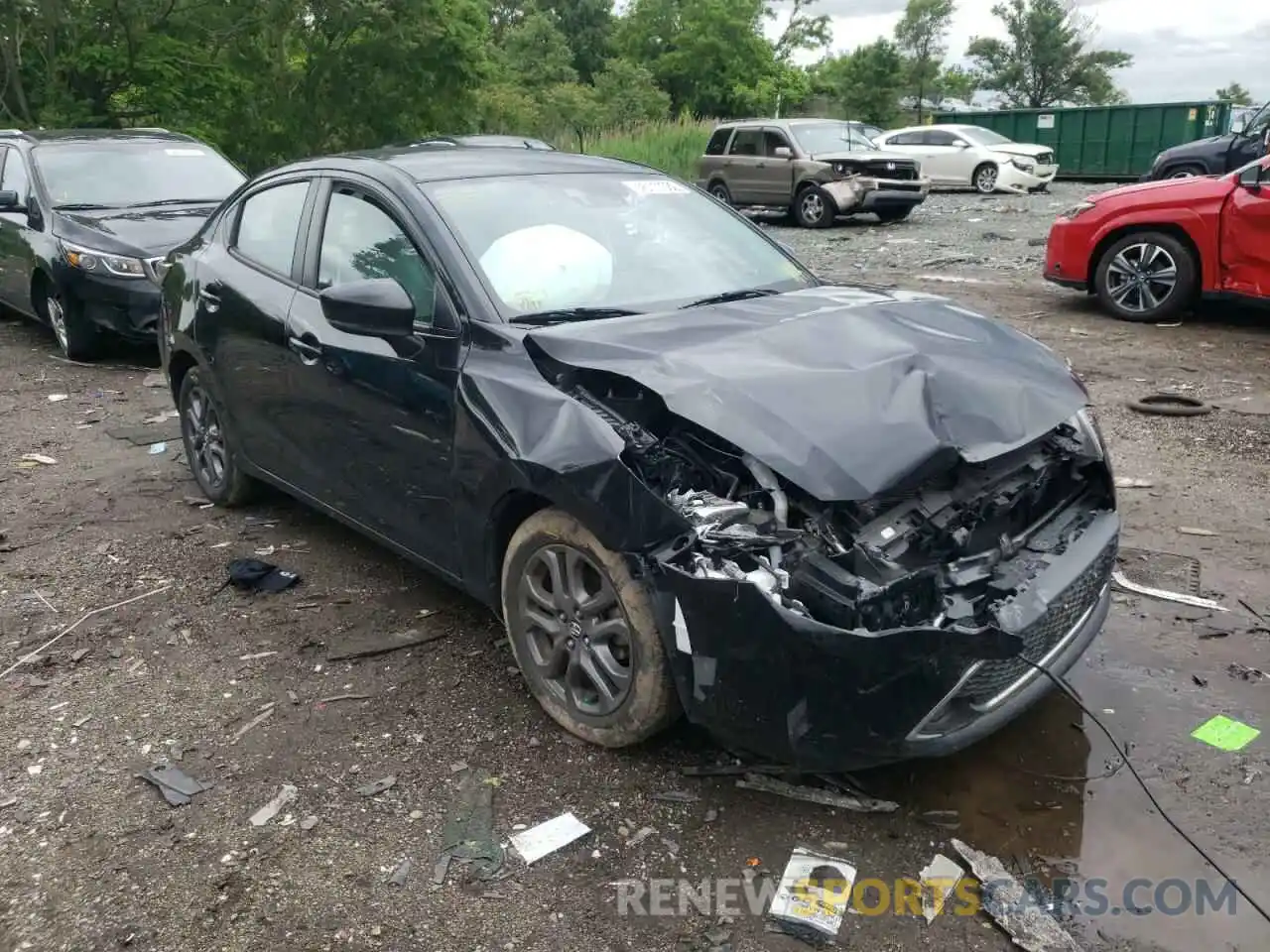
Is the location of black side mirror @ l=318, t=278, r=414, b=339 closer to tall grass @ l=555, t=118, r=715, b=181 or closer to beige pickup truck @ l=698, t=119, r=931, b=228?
beige pickup truck @ l=698, t=119, r=931, b=228

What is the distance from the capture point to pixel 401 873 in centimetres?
283

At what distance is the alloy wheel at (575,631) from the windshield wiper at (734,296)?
3.66 ft

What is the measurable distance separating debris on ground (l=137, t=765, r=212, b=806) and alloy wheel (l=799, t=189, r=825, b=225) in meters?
16.3

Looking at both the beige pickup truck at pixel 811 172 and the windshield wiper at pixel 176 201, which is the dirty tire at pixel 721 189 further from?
the windshield wiper at pixel 176 201

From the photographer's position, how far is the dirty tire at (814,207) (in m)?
17.8

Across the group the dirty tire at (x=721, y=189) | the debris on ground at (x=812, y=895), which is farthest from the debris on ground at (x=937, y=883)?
the dirty tire at (x=721, y=189)

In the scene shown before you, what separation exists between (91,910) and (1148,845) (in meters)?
2.79

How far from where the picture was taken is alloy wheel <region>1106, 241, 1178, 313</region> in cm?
912

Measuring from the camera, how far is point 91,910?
2730 mm

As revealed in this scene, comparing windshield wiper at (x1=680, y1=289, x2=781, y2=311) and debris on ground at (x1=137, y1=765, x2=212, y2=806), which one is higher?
windshield wiper at (x1=680, y1=289, x2=781, y2=311)

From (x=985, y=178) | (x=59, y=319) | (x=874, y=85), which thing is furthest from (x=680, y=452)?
(x=874, y=85)

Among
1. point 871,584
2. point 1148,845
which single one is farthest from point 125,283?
point 1148,845

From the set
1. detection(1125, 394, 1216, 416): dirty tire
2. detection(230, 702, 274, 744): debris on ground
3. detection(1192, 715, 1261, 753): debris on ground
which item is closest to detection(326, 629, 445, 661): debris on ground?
detection(230, 702, 274, 744): debris on ground

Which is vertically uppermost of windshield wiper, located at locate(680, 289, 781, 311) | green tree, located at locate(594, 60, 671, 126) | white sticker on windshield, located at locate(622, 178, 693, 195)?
green tree, located at locate(594, 60, 671, 126)
